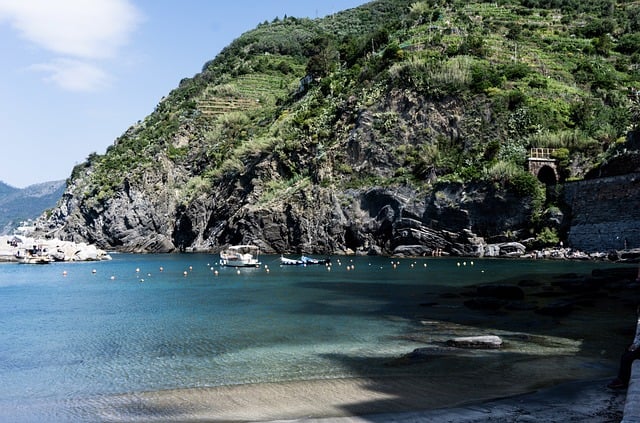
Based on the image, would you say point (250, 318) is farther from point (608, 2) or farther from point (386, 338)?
point (608, 2)

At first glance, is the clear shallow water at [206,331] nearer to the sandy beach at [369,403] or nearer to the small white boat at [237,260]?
the sandy beach at [369,403]

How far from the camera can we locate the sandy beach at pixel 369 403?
12578mm

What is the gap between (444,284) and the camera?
4228 centimetres

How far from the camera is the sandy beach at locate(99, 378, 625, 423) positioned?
41.3 feet

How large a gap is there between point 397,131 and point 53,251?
62.3m

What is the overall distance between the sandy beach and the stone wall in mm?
47423

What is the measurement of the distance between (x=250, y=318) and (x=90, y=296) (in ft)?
65.5

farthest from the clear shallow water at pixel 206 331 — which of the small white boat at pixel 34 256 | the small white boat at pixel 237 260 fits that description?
the small white boat at pixel 34 256

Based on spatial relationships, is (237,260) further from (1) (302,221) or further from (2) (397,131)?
(2) (397,131)

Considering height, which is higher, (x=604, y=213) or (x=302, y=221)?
(x=604, y=213)

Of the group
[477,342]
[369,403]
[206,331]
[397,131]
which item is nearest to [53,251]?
[397,131]

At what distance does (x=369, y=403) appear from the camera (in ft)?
47.3

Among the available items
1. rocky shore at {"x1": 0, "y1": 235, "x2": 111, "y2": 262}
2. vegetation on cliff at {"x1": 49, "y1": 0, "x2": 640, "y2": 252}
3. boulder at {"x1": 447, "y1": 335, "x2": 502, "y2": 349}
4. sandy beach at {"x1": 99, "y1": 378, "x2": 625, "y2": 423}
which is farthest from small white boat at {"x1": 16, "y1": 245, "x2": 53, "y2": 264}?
boulder at {"x1": 447, "y1": 335, "x2": 502, "y2": 349}

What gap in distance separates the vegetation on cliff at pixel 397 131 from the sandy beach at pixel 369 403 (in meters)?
54.0
